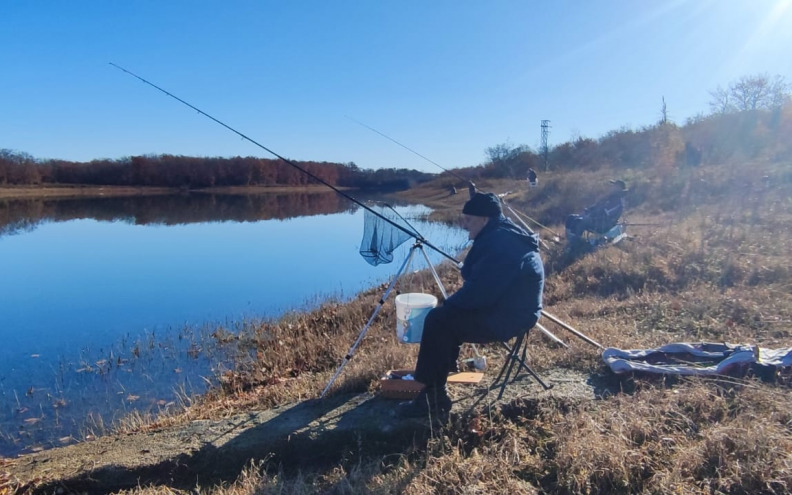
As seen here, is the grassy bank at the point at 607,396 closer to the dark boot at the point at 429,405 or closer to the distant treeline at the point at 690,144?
the dark boot at the point at 429,405

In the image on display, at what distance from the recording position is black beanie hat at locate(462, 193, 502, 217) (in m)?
3.66

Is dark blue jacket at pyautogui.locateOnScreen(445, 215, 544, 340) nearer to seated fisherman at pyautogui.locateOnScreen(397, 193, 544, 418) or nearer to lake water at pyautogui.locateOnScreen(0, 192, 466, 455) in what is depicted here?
seated fisherman at pyautogui.locateOnScreen(397, 193, 544, 418)

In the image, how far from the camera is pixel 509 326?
355 centimetres

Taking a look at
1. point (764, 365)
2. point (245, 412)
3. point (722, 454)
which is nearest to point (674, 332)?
point (764, 365)

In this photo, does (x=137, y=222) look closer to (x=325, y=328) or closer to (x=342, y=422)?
(x=325, y=328)

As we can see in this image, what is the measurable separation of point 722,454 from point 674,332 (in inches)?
110

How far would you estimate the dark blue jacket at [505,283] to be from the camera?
3.48 meters

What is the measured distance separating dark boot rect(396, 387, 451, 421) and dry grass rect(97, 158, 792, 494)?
0.55ft

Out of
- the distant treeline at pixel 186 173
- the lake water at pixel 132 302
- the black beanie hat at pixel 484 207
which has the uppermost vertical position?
the distant treeline at pixel 186 173

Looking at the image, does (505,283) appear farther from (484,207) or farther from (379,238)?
(379,238)

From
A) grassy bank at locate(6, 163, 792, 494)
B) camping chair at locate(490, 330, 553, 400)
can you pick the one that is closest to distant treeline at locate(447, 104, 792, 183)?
grassy bank at locate(6, 163, 792, 494)

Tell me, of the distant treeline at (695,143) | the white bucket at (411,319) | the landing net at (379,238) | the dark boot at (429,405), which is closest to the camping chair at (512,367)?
the dark boot at (429,405)

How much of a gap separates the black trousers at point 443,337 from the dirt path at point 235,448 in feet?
1.10

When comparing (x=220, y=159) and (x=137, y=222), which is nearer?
(x=137, y=222)
